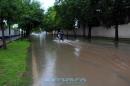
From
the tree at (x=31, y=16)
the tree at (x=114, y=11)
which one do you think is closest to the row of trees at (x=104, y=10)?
the tree at (x=114, y=11)

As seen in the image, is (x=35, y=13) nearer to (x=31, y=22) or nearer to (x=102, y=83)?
(x=31, y=22)

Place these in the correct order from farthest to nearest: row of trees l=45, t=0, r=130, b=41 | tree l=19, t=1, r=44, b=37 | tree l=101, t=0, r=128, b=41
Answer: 1. tree l=19, t=1, r=44, b=37
2. row of trees l=45, t=0, r=130, b=41
3. tree l=101, t=0, r=128, b=41

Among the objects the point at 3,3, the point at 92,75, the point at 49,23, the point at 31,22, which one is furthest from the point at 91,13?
the point at 49,23

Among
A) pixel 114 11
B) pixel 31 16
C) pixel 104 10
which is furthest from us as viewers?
pixel 31 16

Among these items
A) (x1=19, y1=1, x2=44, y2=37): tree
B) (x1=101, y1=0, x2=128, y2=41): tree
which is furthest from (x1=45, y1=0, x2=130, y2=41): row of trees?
(x1=19, y1=1, x2=44, y2=37): tree

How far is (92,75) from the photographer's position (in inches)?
460

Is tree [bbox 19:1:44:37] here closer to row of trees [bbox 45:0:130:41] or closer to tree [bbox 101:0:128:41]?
row of trees [bbox 45:0:130:41]

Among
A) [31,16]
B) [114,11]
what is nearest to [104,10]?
[114,11]

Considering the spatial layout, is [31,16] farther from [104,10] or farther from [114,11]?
[114,11]

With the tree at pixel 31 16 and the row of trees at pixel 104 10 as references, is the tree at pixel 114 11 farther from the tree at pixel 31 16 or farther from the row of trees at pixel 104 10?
the tree at pixel 31 16

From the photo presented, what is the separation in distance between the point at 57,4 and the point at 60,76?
54439 millimetres

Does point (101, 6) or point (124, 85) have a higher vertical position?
point (101, 6)

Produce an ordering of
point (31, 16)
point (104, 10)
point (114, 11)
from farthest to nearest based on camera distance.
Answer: point (31, 16)
point (104, 10)
point (114, 11)

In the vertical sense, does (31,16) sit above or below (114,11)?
above
